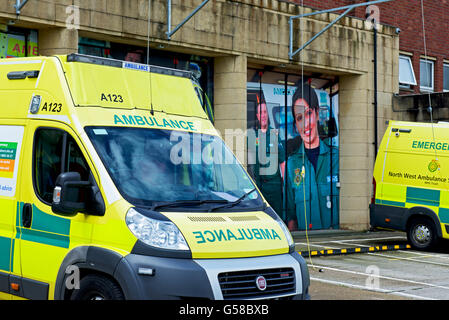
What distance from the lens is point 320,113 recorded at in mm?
20844

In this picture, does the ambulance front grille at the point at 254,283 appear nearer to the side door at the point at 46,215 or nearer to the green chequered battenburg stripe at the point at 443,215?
the side door at the point at 46,215

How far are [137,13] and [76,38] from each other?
5.63 feet

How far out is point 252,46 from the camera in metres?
17.9

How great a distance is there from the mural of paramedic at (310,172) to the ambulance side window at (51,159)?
12.7 metres

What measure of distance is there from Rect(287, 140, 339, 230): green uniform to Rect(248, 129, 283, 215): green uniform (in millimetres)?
400

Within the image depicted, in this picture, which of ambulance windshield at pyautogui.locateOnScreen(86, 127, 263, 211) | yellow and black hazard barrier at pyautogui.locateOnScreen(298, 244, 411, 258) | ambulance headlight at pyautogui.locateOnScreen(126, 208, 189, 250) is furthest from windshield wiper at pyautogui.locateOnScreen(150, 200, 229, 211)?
yellow and black hazard barrier at pyautogui.locateOnScreen(298, 244, 411, 258)

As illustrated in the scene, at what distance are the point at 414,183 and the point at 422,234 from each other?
3.77 feet

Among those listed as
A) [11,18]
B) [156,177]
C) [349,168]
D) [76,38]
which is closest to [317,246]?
[349,168]

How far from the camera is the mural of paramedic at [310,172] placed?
1977cm

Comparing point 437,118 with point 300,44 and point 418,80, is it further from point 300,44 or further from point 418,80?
point 300,44

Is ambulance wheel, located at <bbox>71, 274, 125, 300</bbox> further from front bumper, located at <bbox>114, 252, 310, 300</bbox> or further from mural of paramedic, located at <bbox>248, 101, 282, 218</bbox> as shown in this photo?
mural of paramedic, located at <bbox>248, 101, 282, 218</bbox>

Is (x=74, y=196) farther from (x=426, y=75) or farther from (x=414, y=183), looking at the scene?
(x=426, y=75)

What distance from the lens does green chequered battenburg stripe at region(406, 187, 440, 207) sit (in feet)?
52.8

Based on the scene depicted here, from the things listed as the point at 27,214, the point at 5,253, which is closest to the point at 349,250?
the point at 5,253
